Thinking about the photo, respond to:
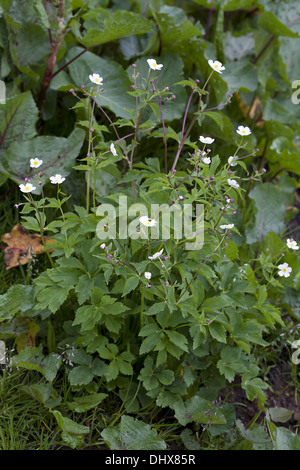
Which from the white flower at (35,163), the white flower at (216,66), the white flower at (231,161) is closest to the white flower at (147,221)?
the white flower at (231,161)

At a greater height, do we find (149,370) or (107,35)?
(107,35)

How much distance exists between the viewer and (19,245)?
78.5 inches

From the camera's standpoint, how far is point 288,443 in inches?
61.6

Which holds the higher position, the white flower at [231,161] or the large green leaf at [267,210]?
the white flower at [231,161]

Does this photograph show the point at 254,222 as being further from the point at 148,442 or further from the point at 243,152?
the point at 148,442

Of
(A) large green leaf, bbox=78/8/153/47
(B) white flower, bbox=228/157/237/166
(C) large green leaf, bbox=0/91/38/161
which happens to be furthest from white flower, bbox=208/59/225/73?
(C) large green leaf, bbox=0/91/38/161

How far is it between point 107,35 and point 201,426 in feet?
5.07

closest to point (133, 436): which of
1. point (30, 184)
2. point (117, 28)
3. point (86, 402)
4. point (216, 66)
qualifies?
point (86, 402)

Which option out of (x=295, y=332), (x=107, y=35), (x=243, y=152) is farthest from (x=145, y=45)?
(x=295, y=332)

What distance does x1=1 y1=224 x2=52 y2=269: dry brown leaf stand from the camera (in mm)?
1911

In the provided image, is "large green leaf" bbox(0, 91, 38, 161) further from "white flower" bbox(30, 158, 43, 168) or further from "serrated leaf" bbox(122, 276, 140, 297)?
"serrated leaf" bbox(122, 276, 140, 297)

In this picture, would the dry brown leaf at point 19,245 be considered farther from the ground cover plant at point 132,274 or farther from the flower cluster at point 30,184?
the flower cluster at point 30,184

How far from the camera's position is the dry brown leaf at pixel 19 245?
6.27 feet

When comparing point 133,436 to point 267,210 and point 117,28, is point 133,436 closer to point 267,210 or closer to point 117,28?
point 267,210
